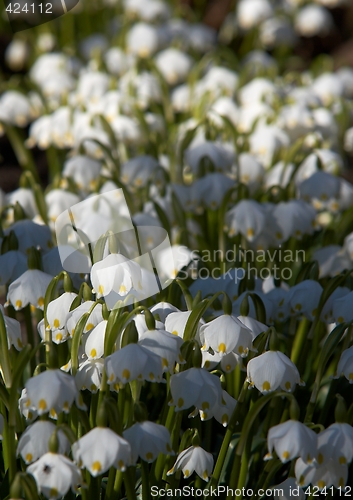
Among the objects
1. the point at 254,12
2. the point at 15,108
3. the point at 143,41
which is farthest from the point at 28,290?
the point at 254,12

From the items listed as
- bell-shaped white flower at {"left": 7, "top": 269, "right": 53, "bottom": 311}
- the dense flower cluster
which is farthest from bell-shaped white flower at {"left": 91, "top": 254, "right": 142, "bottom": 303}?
bell-shaped white flower at {"left": 7, "top": 269, "right": 53, "bottom": 311}

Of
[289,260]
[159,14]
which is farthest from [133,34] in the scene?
[289,260]

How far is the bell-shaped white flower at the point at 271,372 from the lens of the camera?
130 centimetres

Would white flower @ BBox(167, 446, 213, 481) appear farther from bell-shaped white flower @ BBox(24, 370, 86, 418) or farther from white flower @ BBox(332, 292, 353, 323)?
white flower @ BBox(332, 292, 353, 323)

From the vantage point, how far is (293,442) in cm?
120

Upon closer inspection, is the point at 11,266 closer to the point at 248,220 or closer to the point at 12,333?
the point at 12,333

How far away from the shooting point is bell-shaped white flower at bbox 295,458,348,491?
4.22ft

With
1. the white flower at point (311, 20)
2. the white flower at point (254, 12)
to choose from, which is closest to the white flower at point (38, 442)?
the white flower at point (254, 12)

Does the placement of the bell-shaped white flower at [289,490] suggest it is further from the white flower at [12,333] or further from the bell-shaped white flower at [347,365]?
the white flower at [12,333]

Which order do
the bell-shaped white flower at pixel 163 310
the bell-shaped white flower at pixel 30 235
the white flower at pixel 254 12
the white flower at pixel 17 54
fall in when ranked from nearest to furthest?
the bell-shaped white flower at pixel 163 310 → the bell-shaped white flower at pixel 30 235 → the white flower at pixel 17 54 → the white flower at pixel 254 12

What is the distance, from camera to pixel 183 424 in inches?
66.4

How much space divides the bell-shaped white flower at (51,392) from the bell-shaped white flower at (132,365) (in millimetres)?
80

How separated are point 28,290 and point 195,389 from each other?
0.50m

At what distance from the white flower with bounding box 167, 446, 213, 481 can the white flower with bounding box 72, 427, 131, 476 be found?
8.3 inches
